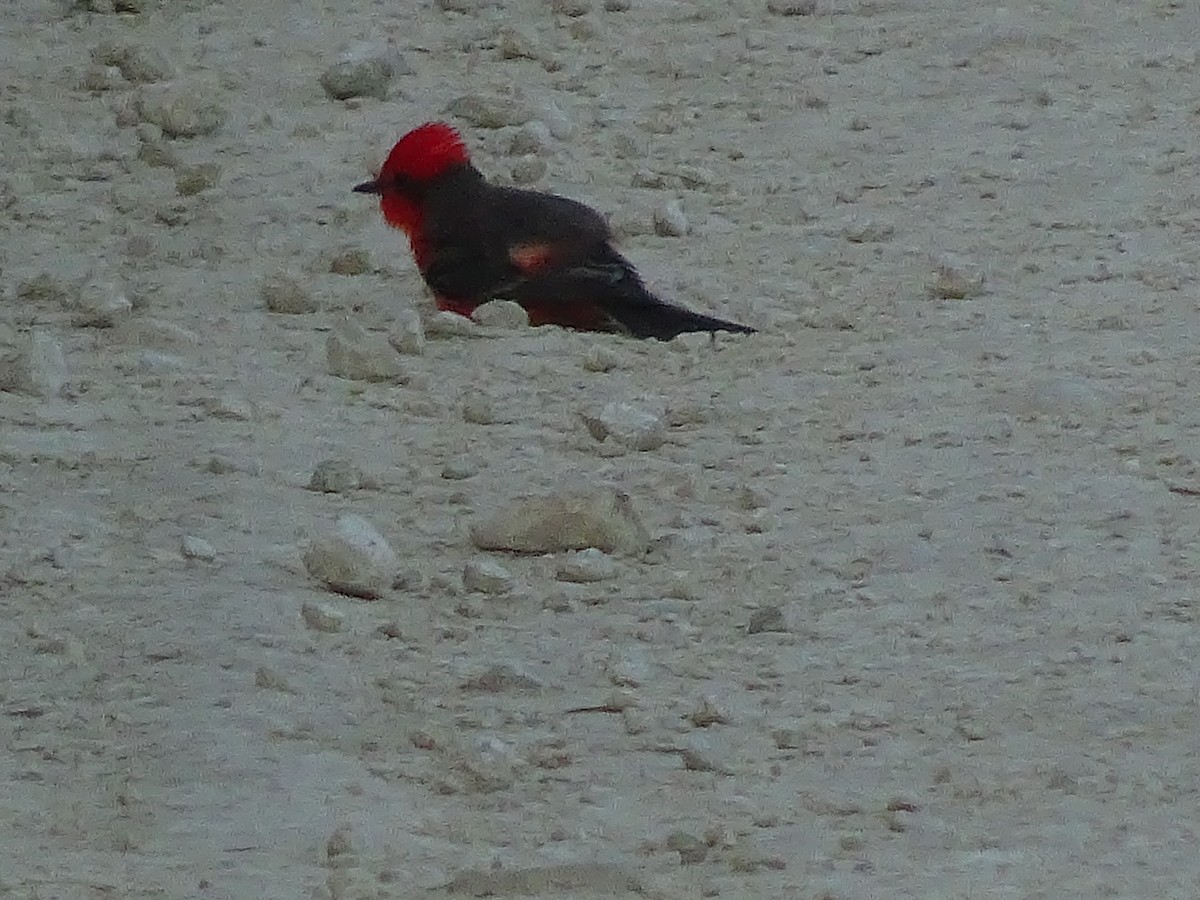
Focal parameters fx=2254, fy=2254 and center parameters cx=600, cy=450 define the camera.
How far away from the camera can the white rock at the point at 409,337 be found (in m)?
3.01

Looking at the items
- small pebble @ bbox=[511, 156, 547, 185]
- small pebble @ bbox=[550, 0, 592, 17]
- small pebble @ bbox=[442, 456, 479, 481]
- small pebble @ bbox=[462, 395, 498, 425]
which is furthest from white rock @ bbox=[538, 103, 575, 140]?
small pebble @ bbox=[442, 456, 479, 481]

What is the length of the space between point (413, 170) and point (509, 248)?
0.76 ft

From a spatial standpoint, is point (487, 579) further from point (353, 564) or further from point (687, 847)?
point (687, 847)

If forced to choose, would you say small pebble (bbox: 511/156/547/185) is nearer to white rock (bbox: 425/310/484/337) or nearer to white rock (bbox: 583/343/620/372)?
white rock (bbox: 425/310/484/337)

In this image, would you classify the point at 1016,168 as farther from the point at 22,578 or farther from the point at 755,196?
the point at 22,578

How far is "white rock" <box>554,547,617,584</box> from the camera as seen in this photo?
233cm

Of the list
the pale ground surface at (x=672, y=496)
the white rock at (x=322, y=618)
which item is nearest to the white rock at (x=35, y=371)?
the pale ground surface at (x=672, y=496)

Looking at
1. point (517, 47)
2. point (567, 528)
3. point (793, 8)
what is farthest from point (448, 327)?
point (793, 8)

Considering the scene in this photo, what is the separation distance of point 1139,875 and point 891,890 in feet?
0.64

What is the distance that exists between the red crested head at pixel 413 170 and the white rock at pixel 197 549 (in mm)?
1067

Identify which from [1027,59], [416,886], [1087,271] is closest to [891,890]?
[416,886]

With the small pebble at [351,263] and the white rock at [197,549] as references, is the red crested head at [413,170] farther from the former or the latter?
the white rock at [197,549]

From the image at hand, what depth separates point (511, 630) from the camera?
2.23m

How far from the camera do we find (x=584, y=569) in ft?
7.66
